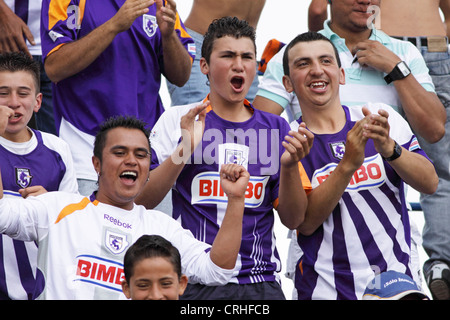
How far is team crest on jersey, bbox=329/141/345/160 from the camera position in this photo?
380cm

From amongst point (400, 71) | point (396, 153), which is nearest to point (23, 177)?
point (396, 153)

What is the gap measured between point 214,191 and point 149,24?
107cm

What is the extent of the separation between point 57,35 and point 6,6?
45 cm

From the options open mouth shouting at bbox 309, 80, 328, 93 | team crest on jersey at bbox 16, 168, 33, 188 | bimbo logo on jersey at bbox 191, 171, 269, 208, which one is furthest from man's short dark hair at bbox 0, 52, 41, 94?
open mouth shouting at bbox 309, 80, 328, 93

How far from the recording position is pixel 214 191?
143 inches

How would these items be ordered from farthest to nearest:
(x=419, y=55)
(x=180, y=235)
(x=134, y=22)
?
(x=419, y=55)
(x=134, y=22)
(x=180, y=235)

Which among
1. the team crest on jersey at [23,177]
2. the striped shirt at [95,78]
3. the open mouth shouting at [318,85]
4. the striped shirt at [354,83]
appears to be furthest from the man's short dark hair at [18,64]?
the open mouth shouting at [318,85]

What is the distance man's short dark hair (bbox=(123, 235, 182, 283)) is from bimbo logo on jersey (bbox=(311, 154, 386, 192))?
100cm

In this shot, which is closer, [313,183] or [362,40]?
[313,183]

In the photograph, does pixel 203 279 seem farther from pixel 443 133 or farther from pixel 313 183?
pixel 443 133

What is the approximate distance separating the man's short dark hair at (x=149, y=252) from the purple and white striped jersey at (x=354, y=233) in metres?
0.88

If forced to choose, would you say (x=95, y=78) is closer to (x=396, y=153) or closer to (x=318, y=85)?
(x=318, y=85)
